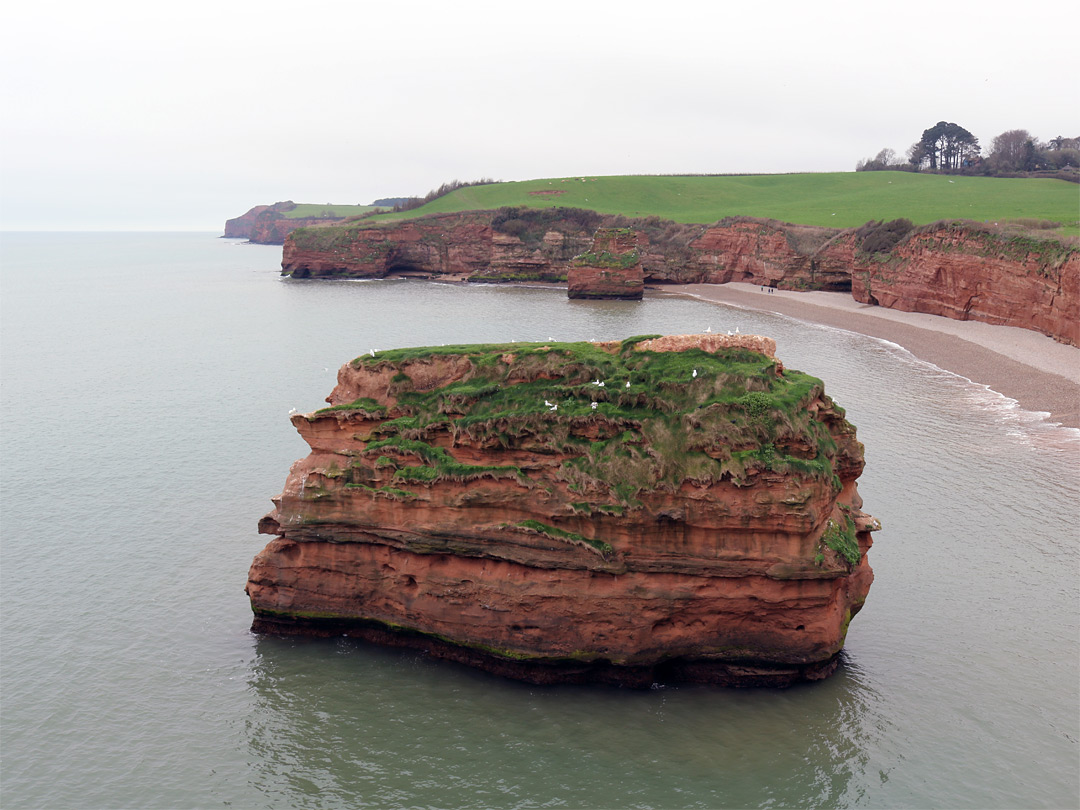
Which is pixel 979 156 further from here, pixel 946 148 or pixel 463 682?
pixel 463 682

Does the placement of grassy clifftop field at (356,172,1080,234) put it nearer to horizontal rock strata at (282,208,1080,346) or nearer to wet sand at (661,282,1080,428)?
horizontal rock strata at (282,208,1080,346)

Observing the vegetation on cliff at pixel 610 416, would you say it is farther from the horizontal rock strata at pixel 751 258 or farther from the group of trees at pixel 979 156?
the group of trees at pixel 979 156

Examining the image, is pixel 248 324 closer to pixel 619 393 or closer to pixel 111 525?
pixel 111 525

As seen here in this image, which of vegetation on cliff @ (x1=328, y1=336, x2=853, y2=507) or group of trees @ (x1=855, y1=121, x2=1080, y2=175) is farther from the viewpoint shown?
group of trees @ (x1=855, y1=121, x2=1080, y2=175)

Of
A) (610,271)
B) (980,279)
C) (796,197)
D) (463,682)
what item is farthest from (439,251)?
(463,682)

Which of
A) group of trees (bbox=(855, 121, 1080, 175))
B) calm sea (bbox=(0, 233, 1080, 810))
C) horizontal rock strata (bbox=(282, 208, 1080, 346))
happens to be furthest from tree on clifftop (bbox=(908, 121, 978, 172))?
calm sea (bbox=(0, 233, 1080, 810))

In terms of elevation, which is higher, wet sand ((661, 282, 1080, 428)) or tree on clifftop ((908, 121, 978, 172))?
tree on clifftop ((908, 121, 978, 172))
